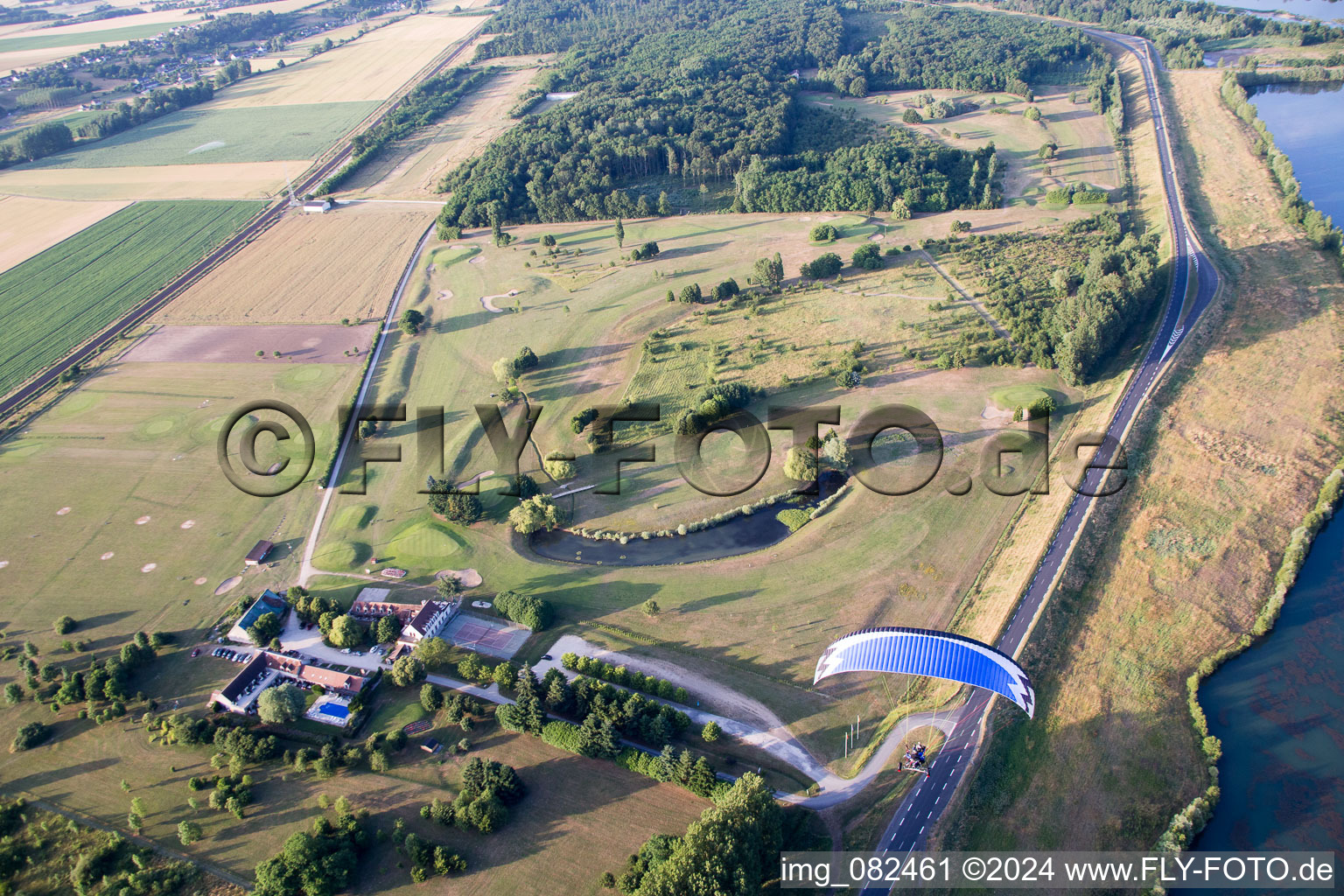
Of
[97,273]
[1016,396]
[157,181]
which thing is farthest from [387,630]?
[157,181]

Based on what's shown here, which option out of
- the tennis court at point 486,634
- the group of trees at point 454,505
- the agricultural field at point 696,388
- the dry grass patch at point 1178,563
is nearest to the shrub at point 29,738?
the agricultural field at point 696,388

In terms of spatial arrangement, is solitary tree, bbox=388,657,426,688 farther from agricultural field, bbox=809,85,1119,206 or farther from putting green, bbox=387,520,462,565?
agricultural field, bbox=809,85,1119,206

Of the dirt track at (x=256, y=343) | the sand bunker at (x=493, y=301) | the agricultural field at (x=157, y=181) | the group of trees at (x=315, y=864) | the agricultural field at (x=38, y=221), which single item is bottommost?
the group of trees at (x=315, y=864)

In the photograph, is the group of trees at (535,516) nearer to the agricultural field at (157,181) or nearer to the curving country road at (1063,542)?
the curving country road at (1063,542)

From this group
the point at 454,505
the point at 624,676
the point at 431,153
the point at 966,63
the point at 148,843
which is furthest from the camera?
the point at 966,63

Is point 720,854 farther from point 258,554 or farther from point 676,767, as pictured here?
point 258,554

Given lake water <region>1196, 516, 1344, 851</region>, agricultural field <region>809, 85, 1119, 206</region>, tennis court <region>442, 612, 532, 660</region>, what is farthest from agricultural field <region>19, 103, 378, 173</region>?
lake water <region>1196, 516, 1344, 851</region>
